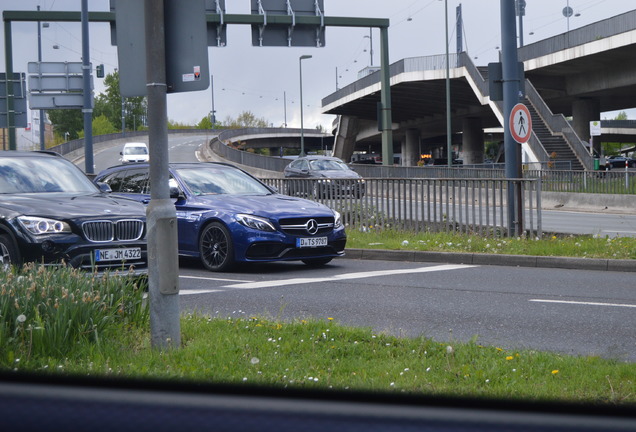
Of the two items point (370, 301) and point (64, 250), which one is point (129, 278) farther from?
point (370, 301)

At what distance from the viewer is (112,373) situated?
14.7ft

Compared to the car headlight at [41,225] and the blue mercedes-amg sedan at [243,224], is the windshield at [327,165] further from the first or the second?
the car headlight at [41,225]

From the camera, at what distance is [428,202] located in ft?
52.4

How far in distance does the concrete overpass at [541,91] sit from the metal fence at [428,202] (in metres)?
16.6

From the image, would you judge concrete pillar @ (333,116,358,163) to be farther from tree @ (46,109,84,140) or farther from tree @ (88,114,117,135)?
tree @ (46,109,84,140)

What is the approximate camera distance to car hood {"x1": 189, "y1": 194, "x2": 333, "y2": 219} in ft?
40.1

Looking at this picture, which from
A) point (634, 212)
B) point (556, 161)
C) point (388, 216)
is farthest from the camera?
point (556, 161)

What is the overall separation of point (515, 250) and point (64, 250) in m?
7.41

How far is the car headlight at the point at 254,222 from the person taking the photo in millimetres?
12047

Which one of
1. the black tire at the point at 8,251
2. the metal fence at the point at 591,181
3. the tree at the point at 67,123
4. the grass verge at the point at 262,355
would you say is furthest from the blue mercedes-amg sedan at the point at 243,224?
the tree at the point at 67,123

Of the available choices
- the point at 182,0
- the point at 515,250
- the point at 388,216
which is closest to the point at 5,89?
the point at 388,216

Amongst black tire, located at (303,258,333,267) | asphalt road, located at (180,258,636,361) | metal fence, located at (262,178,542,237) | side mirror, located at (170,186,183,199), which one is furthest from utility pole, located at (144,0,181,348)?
metal fence, located at (262,178,542,237)

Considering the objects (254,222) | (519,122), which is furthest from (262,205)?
(519,122)

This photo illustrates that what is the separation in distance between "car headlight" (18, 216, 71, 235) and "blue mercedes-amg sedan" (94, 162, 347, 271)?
3.25m
